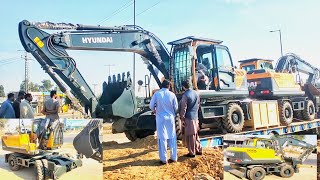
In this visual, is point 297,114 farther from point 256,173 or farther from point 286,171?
point 256,173

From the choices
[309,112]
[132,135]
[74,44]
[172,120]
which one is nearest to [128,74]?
[74,44]

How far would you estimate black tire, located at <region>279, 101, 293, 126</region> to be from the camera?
30.3 ft

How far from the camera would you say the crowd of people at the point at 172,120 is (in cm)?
438

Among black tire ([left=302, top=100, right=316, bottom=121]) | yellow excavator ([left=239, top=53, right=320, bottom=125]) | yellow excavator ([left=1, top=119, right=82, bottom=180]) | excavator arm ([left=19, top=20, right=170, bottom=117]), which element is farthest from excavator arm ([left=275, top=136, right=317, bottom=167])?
black tire ([left=302, top=100, right=316, bottom=121])

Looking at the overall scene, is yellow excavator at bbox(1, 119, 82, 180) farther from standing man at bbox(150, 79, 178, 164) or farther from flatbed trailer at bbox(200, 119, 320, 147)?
flatbed trailer at bbox(200, 119, 320, 147)

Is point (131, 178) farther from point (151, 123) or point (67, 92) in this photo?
point (151, 123)

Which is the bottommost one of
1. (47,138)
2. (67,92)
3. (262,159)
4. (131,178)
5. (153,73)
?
(131,178)

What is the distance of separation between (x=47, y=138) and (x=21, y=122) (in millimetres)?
353

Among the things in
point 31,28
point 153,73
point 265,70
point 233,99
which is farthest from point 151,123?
point 265,70

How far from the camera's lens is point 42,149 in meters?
3.45

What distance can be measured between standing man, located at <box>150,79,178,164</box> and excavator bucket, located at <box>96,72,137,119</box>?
1687mm

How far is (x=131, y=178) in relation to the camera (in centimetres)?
402

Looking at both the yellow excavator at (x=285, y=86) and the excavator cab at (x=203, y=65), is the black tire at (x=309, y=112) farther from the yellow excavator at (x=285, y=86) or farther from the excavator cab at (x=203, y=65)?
the excavator cab at (x=203, y=65)

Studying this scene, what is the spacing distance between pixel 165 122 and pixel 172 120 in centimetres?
10
